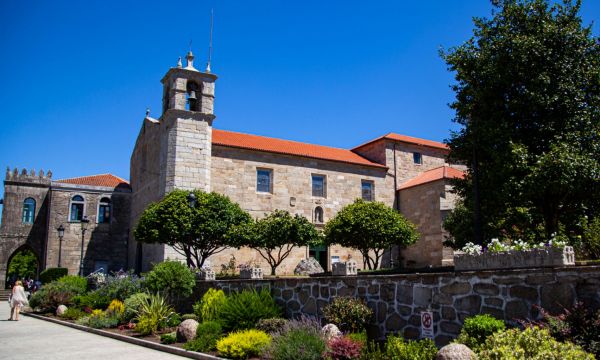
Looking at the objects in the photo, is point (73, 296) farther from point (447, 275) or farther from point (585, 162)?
point (585, 162)

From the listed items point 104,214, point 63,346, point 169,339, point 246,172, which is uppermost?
point 246,172

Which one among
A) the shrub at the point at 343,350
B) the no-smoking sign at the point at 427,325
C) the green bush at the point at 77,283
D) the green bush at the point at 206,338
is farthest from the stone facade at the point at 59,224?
the no-smoking sign at the point at 427,325

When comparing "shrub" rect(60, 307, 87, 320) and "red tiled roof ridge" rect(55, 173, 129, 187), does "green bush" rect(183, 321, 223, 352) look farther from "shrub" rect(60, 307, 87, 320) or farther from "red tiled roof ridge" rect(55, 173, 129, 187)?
"red tiled roof ridge" rect(55, 173, 129, 187)

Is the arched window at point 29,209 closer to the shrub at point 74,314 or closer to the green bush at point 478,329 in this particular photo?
the shrub at point 74,314

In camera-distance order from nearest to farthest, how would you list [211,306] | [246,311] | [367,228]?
[246,311] → [211,306] → [367,228]

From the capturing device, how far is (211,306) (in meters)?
13.1

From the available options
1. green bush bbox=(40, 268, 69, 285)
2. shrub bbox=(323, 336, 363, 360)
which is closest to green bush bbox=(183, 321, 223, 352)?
shrub bbox=(323, 336, 363, 360)

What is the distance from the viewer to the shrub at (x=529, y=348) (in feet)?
18.2

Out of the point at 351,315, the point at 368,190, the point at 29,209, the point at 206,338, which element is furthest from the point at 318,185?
the point at 351,315

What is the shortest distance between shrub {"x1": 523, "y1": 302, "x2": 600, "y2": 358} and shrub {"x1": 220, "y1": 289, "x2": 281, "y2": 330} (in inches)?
262

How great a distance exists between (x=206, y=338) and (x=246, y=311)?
50.3 inches

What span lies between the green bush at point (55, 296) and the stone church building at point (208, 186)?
612 cm

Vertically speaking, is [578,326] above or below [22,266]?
above

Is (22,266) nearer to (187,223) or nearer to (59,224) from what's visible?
(59,224)
